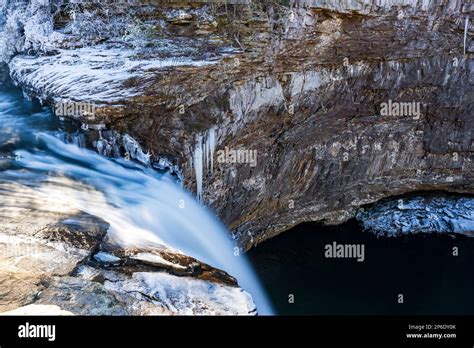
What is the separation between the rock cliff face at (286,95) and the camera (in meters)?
5.33

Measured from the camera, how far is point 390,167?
7.62m

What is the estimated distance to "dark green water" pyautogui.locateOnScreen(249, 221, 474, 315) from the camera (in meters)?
6.13

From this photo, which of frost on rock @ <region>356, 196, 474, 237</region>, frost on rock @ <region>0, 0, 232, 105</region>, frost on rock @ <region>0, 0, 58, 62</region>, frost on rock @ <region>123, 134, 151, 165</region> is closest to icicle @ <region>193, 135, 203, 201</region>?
frost on rock @ <region>123, 134, 151, 165</region>

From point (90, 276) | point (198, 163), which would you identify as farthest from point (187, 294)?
point (198, 163)

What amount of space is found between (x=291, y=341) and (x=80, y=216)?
2079 mm

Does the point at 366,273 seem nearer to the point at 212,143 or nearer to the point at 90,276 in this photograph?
the point at 212,143

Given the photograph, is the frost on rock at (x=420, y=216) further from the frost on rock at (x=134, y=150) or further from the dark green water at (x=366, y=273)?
the frost on rock at (x=134, y=150)

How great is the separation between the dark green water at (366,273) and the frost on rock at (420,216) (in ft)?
0.46

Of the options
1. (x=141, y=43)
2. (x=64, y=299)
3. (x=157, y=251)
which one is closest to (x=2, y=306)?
(x=64, y=299)

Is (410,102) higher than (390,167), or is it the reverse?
(410,102)

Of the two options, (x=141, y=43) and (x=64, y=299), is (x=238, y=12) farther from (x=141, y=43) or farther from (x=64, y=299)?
(x=64, y=299)
